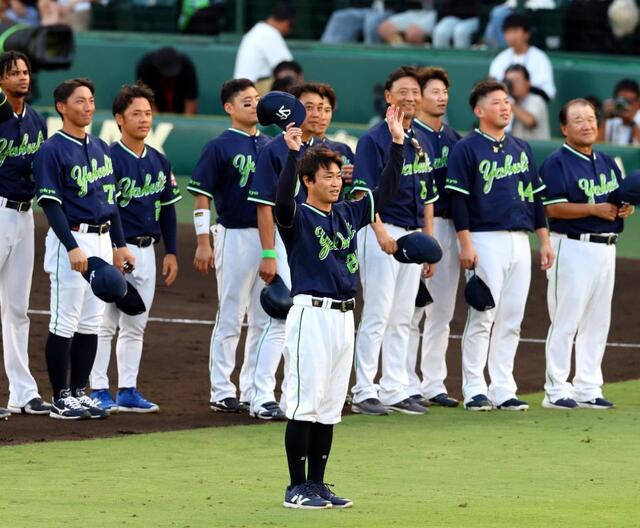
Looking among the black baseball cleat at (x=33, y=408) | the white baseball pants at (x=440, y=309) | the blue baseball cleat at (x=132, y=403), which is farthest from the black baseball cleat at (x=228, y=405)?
the white baseball pants at (x=440, y=309)

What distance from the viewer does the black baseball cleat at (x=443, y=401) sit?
33.1ft

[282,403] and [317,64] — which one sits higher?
[317,64]

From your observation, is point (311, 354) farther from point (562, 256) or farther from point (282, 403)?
point (562, 256)

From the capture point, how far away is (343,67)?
728 inches

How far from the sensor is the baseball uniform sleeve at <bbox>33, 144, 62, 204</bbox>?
891 cm

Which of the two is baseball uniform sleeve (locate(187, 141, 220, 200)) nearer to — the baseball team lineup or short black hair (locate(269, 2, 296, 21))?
the baseball team lineup

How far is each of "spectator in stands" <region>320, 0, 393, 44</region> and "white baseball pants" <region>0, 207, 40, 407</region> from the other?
9859mm

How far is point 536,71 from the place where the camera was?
16.6 meters

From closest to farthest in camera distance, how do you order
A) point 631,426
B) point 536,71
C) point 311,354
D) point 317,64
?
point 311,354
point 631,426
point 536,71
point 317,64

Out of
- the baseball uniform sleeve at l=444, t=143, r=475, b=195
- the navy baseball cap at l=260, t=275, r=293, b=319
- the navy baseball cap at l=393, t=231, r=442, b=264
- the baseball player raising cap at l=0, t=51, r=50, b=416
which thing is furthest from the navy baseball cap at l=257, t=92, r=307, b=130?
the baseball uniform sleeve at l=444, t=143, r=475, b=195

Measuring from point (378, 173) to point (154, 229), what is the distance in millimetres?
1396

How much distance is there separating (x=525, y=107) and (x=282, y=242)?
8.07 m

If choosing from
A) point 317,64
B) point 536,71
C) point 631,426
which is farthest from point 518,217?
point 317,64

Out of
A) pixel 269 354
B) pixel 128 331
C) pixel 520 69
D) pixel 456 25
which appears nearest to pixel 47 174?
pixel 128 331
